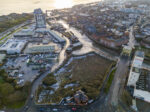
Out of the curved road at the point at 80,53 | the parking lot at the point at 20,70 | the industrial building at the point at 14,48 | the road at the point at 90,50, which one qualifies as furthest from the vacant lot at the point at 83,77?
the industrial building at the point at 14,48

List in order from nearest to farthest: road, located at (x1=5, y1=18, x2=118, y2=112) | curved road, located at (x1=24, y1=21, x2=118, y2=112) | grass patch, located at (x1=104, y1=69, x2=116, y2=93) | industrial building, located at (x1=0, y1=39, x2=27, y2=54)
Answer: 1. road, located at (x1=5, y1=18, x2=118, y2=112)
2. grass patch, located at (x1=104, y1=69, x2=116, y2=93)
3. curved road, located at (x1=24, y1=21, x2=118, y2=112)
4. industrial building, located at (x1=0, y1=39, x2=27, y2=54)

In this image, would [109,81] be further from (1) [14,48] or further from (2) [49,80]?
(1) [14,48]

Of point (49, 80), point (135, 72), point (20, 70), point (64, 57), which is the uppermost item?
point (135, 72)

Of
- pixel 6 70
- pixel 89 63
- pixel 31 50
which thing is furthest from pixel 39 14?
pixel 89 63

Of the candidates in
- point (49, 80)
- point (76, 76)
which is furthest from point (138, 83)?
point (49, 80)

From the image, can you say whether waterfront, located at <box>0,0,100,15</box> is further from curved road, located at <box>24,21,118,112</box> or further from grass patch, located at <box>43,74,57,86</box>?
grass patch, located at <box>43,74,57,86</box>

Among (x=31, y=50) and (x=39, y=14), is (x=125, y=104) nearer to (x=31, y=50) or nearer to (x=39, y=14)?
(x=31, y=50)

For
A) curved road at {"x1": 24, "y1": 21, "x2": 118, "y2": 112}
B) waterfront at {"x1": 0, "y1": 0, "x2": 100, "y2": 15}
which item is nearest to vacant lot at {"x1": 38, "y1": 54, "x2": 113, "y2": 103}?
curved road at {"x1": 24, "y1": 21, "x2": 118, "y2": 112}

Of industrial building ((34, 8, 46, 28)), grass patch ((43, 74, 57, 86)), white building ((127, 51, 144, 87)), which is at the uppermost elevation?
industrial building ((34, 8, 46, 28))
